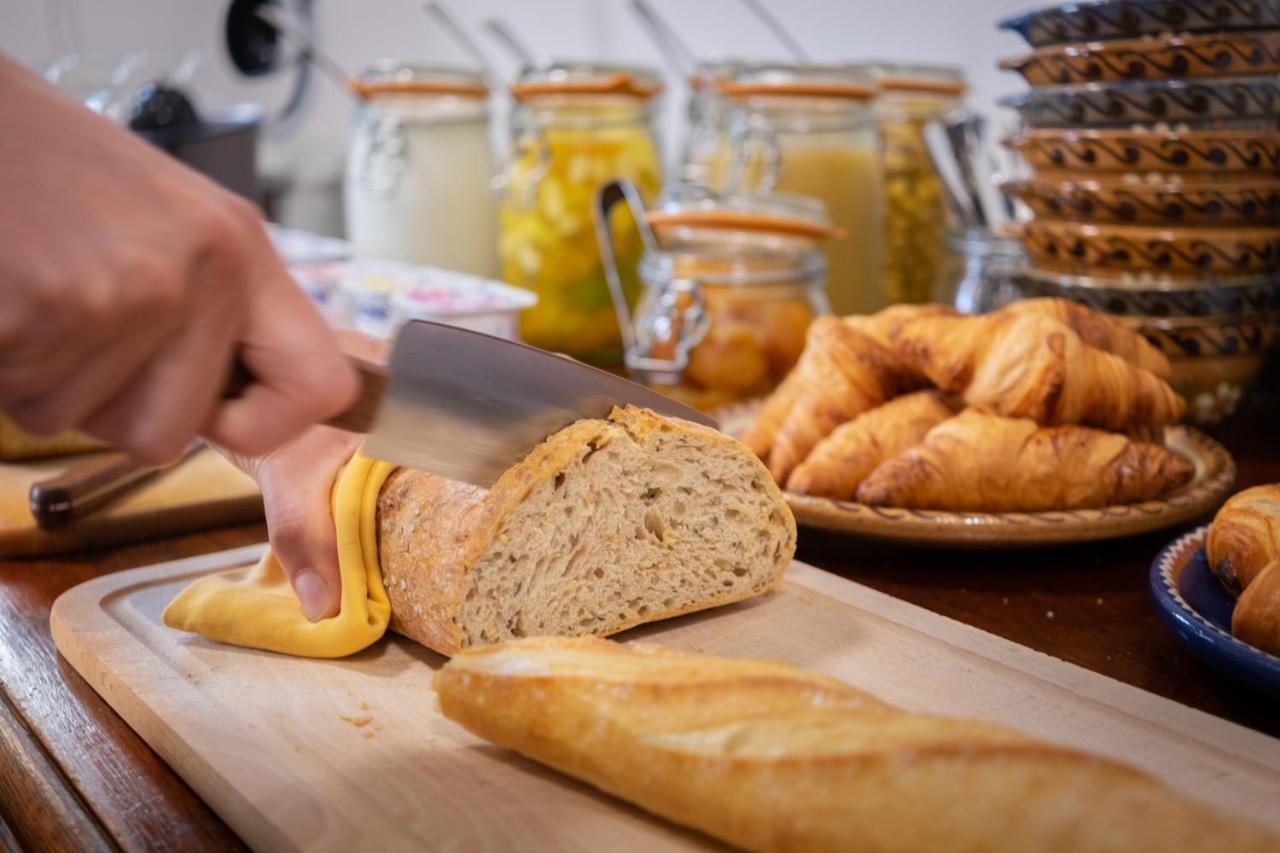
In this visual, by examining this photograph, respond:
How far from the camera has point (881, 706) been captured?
82cm

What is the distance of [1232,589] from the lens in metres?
1.05

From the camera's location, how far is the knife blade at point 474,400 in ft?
3.13

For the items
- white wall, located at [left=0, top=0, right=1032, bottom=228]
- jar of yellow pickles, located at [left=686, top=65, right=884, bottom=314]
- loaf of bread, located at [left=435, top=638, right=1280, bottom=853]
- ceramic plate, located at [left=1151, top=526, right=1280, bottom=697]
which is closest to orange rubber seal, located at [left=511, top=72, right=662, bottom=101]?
jar of yellow pickles, located at [left=686, top=65, right=884, bottom=314]

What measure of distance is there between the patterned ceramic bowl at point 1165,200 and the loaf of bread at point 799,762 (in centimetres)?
106

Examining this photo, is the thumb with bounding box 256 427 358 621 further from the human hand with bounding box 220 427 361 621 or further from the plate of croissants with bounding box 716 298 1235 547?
the plate of croissants with bounding box 716 298 1235 547

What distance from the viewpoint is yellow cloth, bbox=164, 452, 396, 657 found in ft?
3.54

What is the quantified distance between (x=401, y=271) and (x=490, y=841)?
5.25 feet

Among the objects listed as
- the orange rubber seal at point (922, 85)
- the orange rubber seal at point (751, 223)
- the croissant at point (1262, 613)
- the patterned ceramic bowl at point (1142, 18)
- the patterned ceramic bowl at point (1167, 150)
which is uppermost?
the patterned ceramic bowl at point (1142, 18)

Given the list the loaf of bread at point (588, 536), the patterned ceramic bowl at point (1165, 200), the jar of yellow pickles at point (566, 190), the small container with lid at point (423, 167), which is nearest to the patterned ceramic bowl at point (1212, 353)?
the patterned ceramic bowl at point (1165, 200)

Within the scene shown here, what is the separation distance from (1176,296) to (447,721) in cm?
119

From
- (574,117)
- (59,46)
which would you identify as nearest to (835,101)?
(574,117)

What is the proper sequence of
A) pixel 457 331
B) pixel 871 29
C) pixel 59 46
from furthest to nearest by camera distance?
pixel 59 46 < pixel 871 29 < pixel 457 331

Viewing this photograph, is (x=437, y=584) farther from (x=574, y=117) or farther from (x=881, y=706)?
(x=574, y=117)

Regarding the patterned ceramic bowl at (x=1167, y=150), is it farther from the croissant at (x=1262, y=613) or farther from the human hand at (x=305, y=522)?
the human hand at (x=305, y=522)
